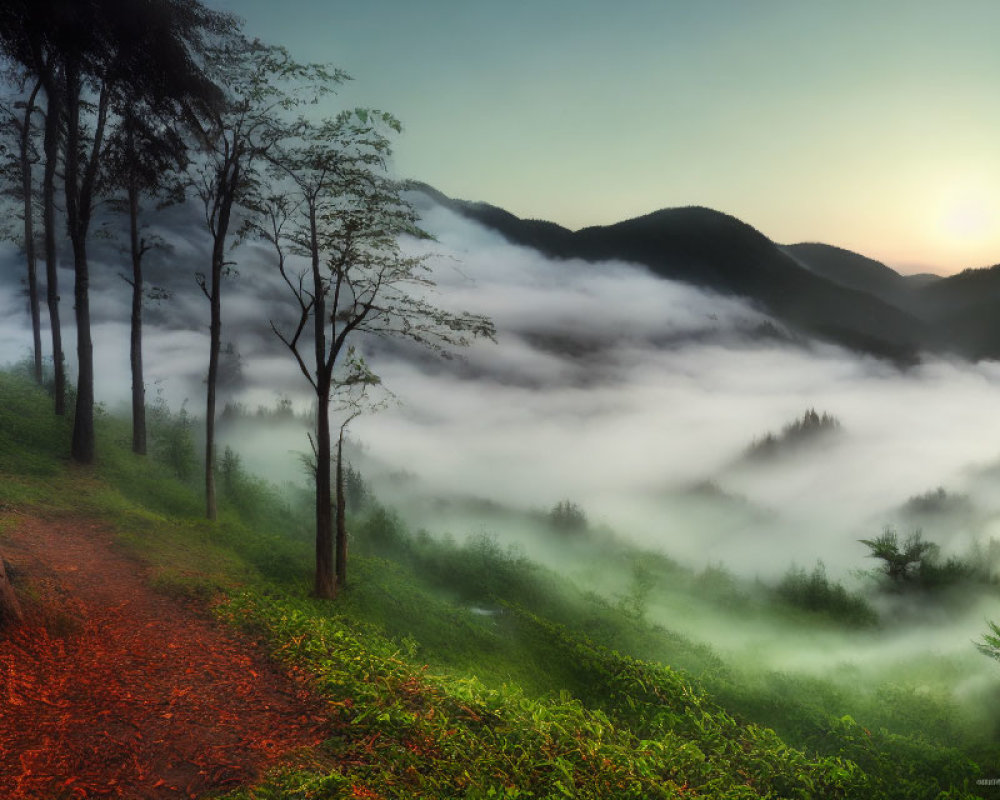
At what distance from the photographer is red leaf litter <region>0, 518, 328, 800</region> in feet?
16.6

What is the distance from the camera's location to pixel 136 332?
19.9 meters

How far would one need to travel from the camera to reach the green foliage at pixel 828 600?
4365cm

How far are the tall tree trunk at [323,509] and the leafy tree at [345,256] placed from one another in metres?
0.02

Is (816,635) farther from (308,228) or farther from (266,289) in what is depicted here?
(266,289)

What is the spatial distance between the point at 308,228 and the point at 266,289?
87095mm

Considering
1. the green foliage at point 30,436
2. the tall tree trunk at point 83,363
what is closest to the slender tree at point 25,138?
the tall tree trunk at point 83,363

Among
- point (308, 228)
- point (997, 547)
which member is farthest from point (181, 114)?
point (997, 547)

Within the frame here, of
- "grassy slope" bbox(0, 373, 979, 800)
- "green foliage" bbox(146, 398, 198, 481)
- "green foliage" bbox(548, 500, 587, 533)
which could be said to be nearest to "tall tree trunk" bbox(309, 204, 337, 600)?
"grassy slope" bbox(0, 373, 979, 800)

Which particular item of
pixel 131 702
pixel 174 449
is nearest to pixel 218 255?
pixel 174 449

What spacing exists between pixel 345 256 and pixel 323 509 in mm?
6050

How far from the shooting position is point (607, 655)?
1409 cm

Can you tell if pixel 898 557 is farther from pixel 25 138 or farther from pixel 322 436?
pixel 25 138

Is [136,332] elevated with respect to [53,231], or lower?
lower

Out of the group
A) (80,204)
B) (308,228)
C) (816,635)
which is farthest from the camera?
(816,635)
